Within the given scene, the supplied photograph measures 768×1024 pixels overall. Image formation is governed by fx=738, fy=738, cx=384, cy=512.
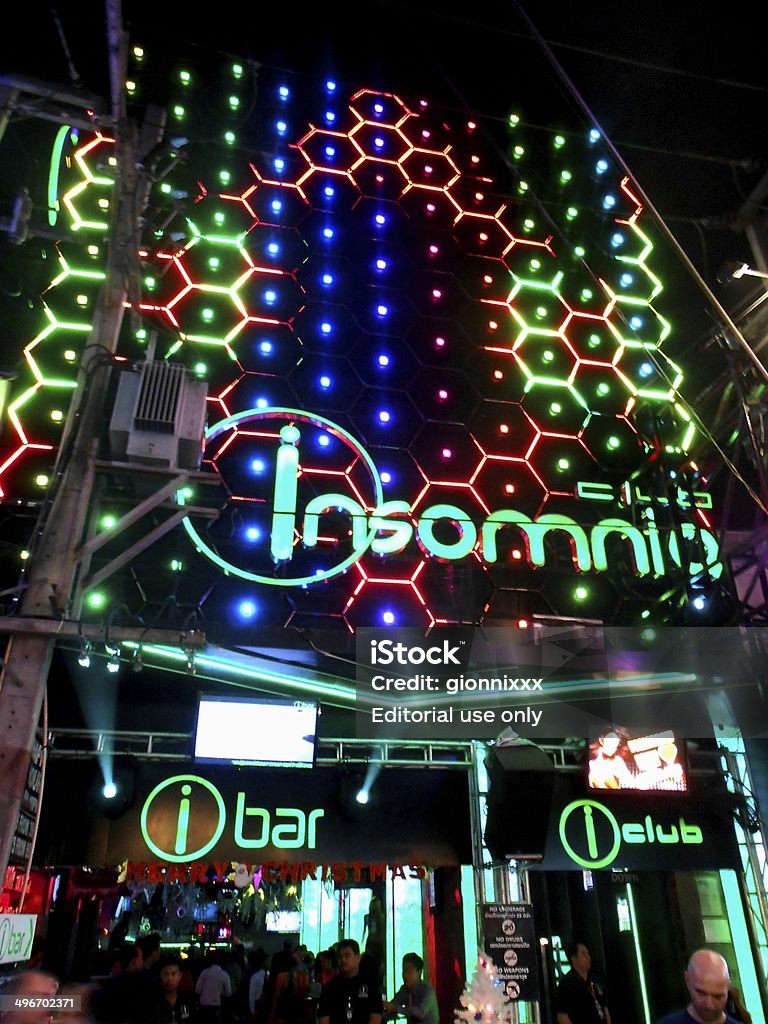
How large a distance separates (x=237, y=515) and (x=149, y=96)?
4889 millimetres

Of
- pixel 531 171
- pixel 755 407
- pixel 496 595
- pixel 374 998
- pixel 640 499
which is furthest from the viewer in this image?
pixel 531 171

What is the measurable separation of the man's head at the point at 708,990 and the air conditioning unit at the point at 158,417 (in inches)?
131

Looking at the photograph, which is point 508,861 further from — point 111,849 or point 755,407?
point 755,407

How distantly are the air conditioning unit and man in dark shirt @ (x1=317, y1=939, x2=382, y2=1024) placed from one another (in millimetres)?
3279

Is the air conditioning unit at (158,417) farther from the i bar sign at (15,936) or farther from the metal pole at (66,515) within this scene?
the i bar sign at (15,936)

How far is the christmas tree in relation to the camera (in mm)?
4359

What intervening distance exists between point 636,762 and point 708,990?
4.14 meters

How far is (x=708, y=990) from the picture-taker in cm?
271

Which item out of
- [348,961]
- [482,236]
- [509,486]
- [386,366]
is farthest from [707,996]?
[482,236]

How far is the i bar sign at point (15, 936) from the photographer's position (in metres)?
2.97

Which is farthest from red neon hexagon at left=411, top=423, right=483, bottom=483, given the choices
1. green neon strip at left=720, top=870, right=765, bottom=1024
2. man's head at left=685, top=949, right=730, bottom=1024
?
man's head at left=685, top=949, right=730, bottom=1024

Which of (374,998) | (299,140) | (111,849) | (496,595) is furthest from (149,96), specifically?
(374,998)

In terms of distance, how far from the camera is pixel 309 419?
6945mm

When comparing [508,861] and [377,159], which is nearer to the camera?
[508,861]
